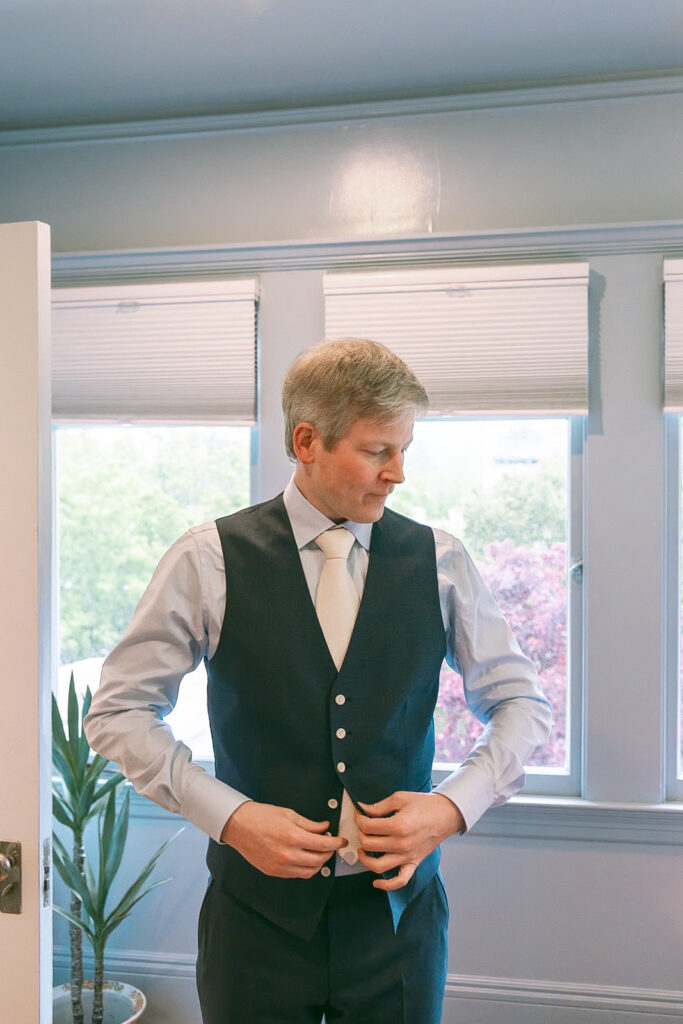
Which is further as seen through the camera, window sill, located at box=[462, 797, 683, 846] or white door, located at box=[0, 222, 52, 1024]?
window sill, located at box=[462, 797, 683, 846]

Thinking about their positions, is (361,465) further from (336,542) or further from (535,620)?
(535,620)

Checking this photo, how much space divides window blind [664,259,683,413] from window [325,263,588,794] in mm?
216

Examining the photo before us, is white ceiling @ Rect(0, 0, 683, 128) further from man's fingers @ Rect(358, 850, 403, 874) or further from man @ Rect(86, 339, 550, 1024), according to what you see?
man's fingers @ Rect(358, 850, 403, 874)

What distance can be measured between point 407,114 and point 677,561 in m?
1.49

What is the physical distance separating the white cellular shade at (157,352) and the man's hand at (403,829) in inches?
63.1

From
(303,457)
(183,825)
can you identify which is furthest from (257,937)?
(183,825)

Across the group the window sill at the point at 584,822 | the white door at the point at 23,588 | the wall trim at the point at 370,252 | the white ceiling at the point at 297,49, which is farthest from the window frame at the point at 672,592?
the white door at the point at 23,588

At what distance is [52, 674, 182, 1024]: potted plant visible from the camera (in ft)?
8.34

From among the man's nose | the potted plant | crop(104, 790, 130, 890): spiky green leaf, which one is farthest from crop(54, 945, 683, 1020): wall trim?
the man's nose

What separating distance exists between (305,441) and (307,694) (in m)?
0.38

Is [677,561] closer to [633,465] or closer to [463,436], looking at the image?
[633,465]

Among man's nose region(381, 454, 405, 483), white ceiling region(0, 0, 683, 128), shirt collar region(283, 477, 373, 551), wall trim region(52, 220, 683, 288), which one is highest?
white ceiling region(0, 0, 683, 128)

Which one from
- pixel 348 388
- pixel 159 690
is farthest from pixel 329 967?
pixel 348 388

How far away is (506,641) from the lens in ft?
4.88
